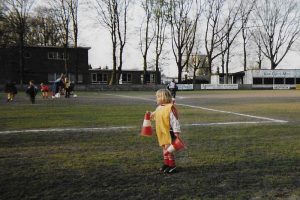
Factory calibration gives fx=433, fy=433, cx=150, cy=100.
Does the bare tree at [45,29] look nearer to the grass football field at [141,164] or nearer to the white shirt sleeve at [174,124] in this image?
the grass football field at [141,164]

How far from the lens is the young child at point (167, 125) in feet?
22.2

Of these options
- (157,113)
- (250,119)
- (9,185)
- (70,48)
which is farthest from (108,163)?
(70,48)

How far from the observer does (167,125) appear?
6.83m

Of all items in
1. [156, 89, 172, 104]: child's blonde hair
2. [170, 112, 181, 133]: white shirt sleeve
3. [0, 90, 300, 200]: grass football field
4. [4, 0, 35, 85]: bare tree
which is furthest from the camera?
[4, 0, 35, 85]: bare tree

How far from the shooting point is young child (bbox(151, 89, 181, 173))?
6.77m

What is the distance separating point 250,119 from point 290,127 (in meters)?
2.64

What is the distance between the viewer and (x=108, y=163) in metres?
7.39

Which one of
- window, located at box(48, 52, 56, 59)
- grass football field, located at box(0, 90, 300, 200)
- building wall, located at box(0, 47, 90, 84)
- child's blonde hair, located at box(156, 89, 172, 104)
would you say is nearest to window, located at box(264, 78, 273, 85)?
building wall, located at box(0, 47, 90, 84)

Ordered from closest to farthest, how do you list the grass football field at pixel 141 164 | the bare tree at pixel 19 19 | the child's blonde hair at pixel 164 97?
the grass football field at pixel 141 164, the child's blonde hair at pixel 164 97, the bare tree at pixel 19 19

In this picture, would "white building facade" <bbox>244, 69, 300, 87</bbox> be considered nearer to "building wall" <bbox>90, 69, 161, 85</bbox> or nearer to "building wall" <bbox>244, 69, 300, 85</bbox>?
"building wall" <bbox>244, 69, 300, 85</bbox>

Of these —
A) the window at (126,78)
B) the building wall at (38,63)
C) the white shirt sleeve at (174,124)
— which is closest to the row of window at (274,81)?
the window at (126,78)

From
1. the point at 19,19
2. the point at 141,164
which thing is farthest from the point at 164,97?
the point at 19,19

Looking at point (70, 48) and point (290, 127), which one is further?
point (70, 48)

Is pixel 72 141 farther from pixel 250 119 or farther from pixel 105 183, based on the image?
pixel 250 119
